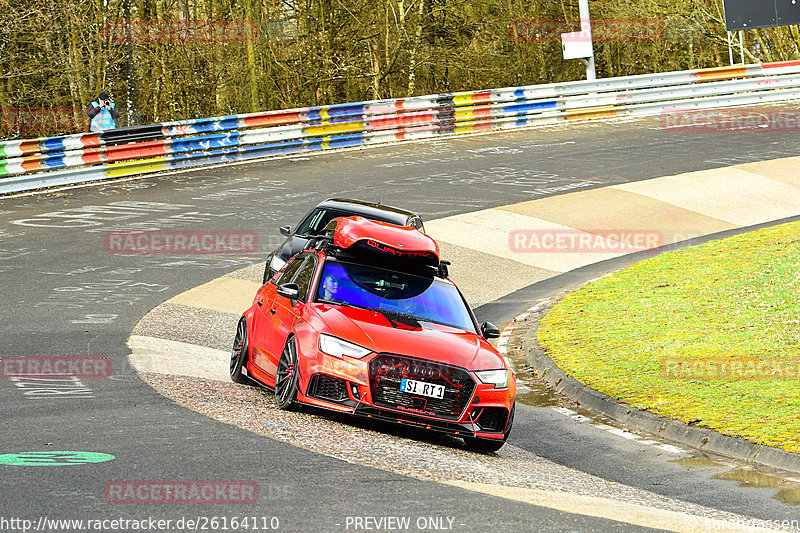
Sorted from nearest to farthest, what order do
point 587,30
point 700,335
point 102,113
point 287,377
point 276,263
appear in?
point 287,377, point 700,335, point 276,263, point 102,113, point 587,30

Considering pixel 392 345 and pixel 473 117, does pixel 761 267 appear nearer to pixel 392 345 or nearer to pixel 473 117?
pixel 392 345

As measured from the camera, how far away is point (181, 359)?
1245 centimetres

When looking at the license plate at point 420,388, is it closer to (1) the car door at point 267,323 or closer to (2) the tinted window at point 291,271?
(1) the car door at point 267,323

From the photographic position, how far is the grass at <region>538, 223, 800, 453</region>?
1055 cm

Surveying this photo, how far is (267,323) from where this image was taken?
10.6m

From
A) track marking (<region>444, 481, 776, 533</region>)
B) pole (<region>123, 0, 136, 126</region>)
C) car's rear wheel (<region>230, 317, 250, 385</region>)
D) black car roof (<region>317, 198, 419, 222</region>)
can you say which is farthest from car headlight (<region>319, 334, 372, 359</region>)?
pole (<region>123, 0, 136, 126</region>)

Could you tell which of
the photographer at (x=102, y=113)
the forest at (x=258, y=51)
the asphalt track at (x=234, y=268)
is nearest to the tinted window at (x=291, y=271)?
the asphalt track at (x=234, y=268)

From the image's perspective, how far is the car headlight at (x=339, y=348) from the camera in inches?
358

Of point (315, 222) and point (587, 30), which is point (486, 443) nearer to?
point (315, 222)

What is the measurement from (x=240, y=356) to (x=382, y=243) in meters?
2.06

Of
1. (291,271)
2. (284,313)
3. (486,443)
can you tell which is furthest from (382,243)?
(486,443)

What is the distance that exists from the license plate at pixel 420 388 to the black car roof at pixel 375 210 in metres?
4.76

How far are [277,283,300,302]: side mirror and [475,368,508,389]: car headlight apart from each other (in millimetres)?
1908

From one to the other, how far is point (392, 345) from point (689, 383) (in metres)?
4.02
